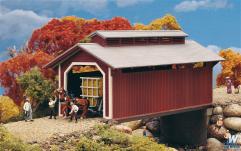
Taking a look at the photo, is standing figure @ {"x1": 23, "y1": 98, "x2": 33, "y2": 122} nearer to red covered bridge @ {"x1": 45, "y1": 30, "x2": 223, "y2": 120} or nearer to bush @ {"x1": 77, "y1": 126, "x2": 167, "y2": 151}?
red covered bridge @ {"x1": 45, "y1": 30, "x2": 223, "y2": 120}

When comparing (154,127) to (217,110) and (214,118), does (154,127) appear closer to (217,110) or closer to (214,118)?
(214,118)

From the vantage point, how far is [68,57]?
2847 cm

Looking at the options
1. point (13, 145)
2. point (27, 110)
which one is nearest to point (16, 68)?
point (27, 110)

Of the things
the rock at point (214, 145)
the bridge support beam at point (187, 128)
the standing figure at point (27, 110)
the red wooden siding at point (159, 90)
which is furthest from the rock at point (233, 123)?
the standing figure at point (27, 110)

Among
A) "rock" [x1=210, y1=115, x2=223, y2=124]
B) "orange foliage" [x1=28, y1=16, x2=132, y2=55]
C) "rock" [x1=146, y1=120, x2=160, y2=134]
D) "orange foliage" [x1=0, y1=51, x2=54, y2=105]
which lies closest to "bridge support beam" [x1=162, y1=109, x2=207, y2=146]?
"rock" [x1=210, y1=115, x2=223, y2=124]

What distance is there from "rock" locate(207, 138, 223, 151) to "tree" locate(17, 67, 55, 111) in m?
11.6

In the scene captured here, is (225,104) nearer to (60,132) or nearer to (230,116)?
(230,116)

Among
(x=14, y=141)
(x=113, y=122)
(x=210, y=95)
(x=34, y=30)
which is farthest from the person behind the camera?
(x=34, y=30)

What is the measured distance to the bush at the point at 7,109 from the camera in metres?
36.8

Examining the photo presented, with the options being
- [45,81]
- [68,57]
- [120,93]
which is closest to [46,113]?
[45,81]

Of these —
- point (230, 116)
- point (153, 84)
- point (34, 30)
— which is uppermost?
point (34, 30)

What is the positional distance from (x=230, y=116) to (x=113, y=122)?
40.6 feet

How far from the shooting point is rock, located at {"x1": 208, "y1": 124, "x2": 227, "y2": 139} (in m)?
34.9

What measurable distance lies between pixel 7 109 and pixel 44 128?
12.3 m
